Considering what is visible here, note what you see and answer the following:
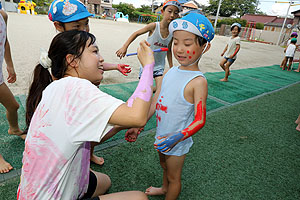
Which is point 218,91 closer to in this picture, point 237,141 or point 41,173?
point 237,141

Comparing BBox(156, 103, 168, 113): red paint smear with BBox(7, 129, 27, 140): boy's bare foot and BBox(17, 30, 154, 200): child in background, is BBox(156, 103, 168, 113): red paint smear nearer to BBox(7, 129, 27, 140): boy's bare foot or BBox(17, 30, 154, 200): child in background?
BBox(17, 30, 154, 200): child in background

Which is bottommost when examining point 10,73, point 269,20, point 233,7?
point 10,73

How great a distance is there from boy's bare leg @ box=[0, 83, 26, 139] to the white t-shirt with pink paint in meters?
1.36

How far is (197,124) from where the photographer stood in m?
1.35

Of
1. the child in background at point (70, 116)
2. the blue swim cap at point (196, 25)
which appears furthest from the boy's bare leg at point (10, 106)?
the blue swim cap at point (196, 25)

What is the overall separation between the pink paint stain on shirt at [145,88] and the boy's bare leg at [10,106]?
176 centimetres

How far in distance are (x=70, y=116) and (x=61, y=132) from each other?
3.9 inches

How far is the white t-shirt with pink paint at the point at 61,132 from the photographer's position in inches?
36.6

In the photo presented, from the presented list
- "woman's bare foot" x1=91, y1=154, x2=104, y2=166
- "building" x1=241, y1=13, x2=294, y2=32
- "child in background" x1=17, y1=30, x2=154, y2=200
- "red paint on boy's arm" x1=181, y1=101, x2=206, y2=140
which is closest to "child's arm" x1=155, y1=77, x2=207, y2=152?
"red paint on boy's arm" x1=181, y1=101, x2=206, y2=140

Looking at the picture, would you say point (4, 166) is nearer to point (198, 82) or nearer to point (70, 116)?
point (70, 116)

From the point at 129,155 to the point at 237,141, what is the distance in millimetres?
1665

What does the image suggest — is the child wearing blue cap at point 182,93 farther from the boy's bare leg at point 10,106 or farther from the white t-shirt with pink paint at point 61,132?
the boy's bare leg at point 10,106

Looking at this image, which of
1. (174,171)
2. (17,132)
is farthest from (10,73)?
(174,171)

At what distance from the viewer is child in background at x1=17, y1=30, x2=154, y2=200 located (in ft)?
3.06
